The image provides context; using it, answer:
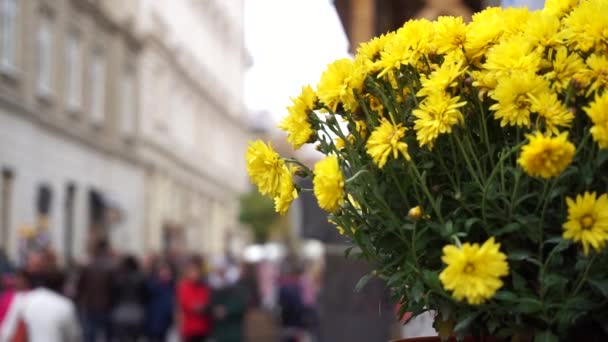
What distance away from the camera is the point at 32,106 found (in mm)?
27953

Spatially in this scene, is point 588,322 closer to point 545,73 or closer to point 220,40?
point 545,73

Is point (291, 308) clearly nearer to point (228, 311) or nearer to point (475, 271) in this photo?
point (228, 311)

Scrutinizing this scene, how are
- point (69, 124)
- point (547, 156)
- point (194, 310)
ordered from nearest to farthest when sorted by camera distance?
point (547, 156) → point (194, 310) → point (69, 124)

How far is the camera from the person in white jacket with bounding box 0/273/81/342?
9.54m

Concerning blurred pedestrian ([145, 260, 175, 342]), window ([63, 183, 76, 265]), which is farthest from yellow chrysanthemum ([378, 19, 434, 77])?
window ([63, 183, 76, 265])

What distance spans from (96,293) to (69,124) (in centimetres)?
1303

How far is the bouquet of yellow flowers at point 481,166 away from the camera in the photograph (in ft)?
7.20

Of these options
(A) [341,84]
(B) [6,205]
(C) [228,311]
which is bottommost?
(A) [341,84]

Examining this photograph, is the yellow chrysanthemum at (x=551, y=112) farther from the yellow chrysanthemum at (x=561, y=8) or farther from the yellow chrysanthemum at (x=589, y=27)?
the yellow chrysanthemum at (x=561, y=8)

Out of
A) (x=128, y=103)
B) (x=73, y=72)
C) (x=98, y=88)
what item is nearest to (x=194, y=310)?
(x=73, y=72)

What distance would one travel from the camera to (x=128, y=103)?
128 feet

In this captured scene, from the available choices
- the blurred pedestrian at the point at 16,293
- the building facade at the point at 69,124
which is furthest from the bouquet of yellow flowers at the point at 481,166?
the building facade at the point at 69,124

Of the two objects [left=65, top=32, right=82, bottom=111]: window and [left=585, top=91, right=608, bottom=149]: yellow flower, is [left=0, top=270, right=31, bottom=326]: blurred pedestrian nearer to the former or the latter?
[left=585, top=91, right=608, bottom=149]: yellow flower

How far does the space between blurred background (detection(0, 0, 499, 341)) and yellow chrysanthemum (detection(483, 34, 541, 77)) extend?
2.11 feet
